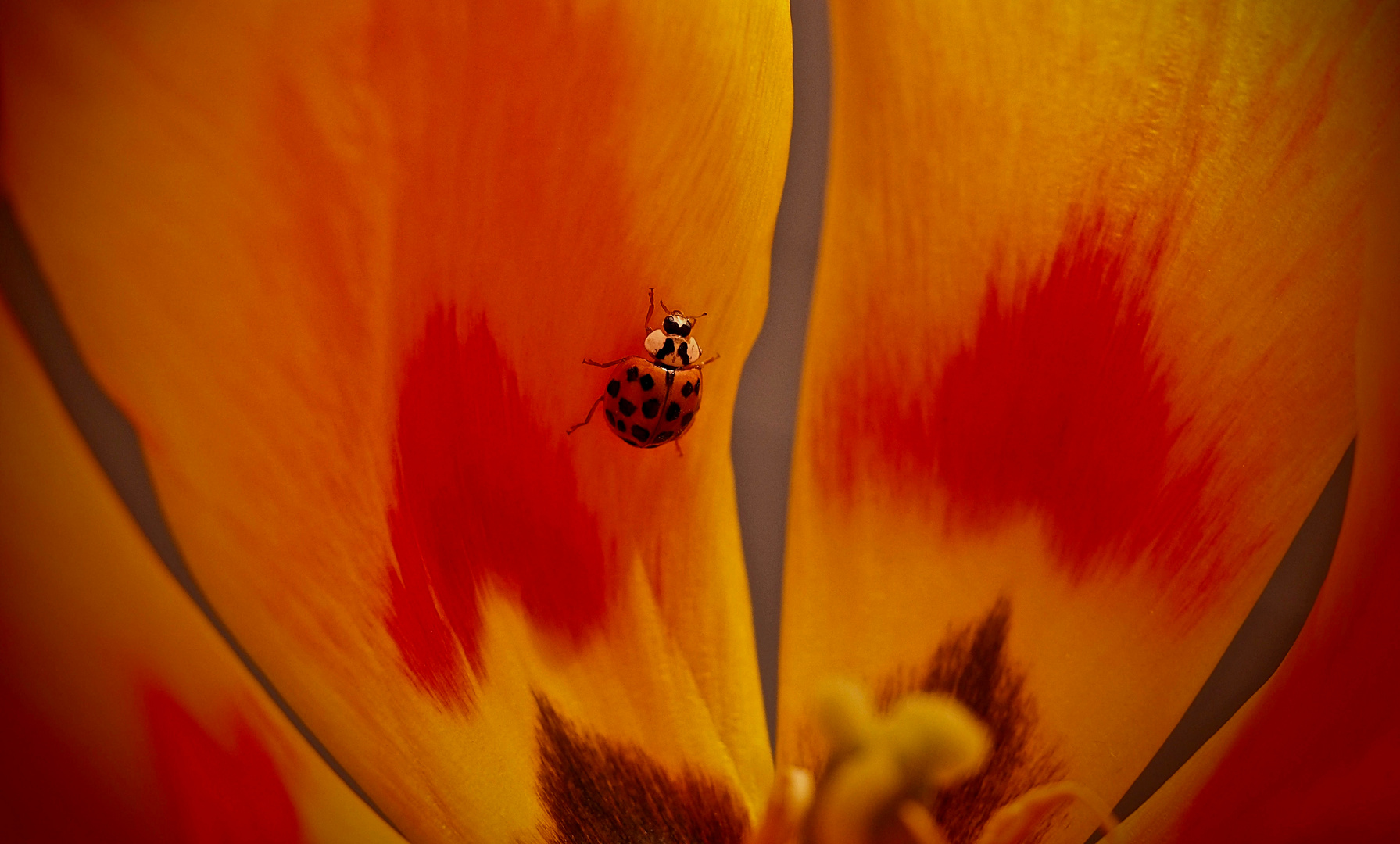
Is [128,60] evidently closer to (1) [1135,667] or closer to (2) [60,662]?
(2) [60,662]

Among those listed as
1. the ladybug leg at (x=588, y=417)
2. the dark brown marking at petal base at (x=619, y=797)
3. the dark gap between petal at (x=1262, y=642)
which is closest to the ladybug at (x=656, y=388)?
the ladybug leg at (x=588, y=417)

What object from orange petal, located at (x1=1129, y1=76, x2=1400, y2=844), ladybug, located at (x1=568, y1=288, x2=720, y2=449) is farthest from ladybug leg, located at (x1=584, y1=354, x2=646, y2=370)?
orange petal, located at (x1=1129, y1=76, x2=1400, y2=844)

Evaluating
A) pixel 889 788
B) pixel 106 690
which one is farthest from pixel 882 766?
pixel 106 690

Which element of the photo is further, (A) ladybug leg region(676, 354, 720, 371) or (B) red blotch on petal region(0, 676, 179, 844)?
(A) ladybug leg region(676, 354, 720, 371)

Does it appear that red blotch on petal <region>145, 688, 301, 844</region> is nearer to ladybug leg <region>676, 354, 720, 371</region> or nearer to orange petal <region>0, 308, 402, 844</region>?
orange petal <region>0, 308, 402, 844</region>

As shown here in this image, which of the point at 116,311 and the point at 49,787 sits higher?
the point at 116,311

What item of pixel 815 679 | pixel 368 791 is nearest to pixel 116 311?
pixel 368 791
